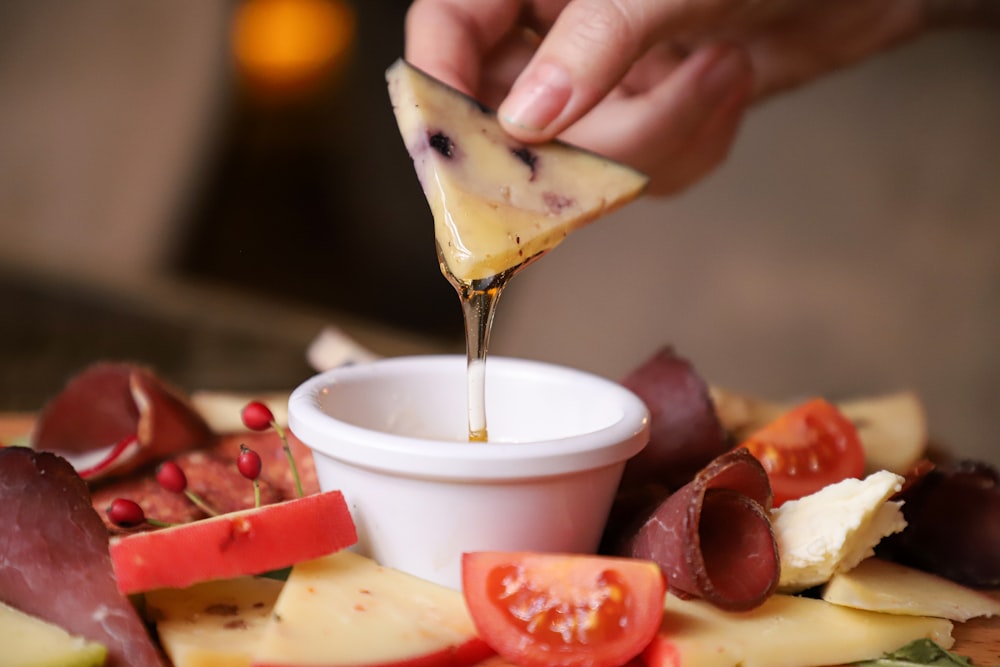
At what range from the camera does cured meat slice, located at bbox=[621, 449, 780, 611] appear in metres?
1.15

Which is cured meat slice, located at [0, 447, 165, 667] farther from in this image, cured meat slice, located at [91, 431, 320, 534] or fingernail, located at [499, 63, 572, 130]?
fingernail, located at [499, 63, 572, 130]

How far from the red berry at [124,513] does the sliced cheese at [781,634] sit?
2.20 ft

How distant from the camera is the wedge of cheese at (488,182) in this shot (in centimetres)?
127

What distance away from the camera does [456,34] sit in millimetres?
1829

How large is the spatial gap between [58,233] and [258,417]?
17.6ft

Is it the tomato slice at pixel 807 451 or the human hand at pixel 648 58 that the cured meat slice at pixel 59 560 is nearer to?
the human hand at pixel 648 58

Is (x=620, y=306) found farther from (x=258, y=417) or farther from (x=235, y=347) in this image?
(x=258, y=417)

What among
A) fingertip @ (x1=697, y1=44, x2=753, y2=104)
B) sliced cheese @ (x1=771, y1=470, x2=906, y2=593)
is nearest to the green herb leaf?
sliced cheese @ (x1=771, y1=470, x2=906, y2=593)

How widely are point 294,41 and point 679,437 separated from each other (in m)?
6.31

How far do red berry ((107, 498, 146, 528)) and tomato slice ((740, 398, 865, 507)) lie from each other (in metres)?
0.86

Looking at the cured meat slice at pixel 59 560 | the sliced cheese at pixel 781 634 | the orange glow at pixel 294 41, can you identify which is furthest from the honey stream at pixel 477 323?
the orange glow at pixel 294 41

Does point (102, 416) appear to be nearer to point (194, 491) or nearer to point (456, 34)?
point (194, 491)

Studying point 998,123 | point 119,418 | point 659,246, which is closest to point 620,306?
point 659,246

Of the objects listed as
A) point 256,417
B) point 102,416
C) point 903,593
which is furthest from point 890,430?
point 102,416
